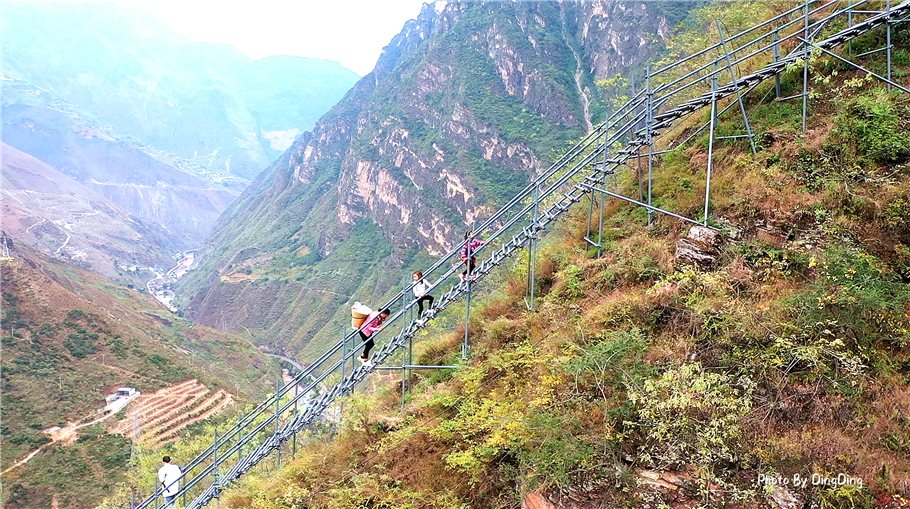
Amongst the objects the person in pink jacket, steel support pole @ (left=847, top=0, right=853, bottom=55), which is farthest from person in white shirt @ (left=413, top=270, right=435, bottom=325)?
steel support pole @ (left=847, top=0, right=853, bottom=55)

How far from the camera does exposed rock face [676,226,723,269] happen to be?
30.1 ft

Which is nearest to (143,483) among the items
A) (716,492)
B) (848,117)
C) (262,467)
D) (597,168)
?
(262,467)

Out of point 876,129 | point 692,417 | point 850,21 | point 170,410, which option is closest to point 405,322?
point 692,417

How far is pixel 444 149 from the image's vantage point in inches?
5669

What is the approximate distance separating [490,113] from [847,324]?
457ft

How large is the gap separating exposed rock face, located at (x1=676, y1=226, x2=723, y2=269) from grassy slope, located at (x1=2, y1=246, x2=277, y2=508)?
5199cm

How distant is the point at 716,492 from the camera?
228 inches

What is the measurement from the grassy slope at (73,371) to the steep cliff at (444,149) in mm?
43286

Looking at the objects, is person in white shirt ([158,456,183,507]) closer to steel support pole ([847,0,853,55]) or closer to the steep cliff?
steel support pole ([847,0,853,55])

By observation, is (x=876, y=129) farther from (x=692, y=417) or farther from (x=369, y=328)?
(x=369, y=328)

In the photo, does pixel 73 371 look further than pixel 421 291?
Yes

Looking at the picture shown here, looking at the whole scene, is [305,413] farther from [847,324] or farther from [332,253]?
[332,253]

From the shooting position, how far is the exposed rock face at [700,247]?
361 inches

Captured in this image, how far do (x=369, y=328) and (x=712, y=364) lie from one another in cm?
833
